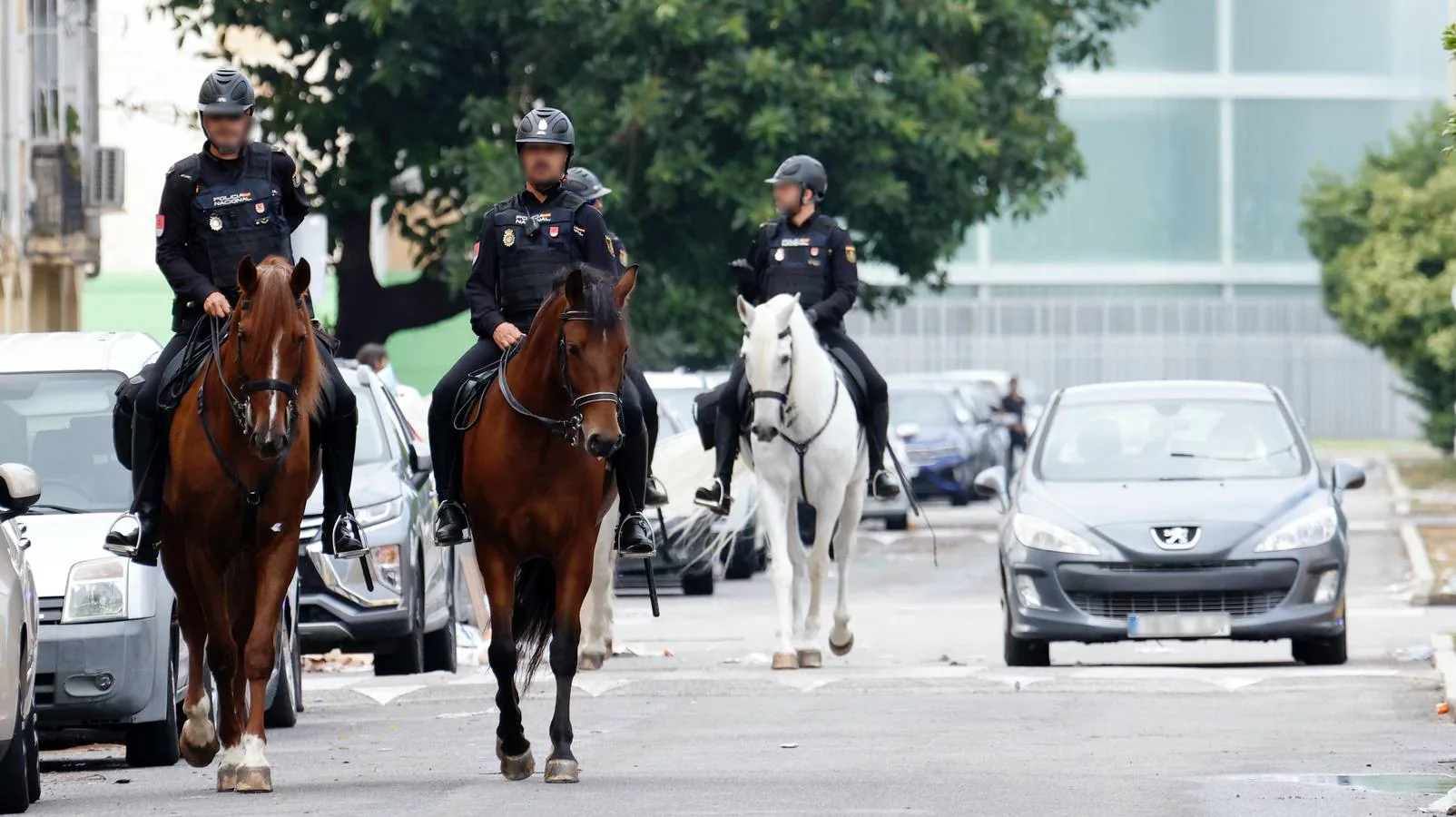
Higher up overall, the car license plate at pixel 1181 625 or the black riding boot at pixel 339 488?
the black riding boot at pixel 339 488

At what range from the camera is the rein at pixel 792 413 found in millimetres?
17422

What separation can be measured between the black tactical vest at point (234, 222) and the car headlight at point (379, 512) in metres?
5.19

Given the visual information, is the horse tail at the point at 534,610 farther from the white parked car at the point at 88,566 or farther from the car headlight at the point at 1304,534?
the car headlight at the point at 1304,534

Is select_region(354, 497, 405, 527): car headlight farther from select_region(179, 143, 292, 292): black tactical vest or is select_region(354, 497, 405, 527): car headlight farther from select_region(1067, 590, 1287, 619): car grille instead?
select_region(179, 143, 292, 292): black tactical vest

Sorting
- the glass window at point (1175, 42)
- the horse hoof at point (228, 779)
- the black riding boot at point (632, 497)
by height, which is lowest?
the horse hoof at point (228, 779)

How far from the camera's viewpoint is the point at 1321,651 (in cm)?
1739

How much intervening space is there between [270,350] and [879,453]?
8269 millimetres

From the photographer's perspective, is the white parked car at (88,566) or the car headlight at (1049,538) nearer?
the white parked car at (88,566)

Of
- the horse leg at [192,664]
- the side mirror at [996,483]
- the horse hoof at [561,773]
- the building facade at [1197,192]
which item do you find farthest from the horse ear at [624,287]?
the building facade at [1197,192]

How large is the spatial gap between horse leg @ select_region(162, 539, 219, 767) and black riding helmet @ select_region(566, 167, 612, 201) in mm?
2904

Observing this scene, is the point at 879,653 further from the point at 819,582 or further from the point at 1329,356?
the point at 1329,356

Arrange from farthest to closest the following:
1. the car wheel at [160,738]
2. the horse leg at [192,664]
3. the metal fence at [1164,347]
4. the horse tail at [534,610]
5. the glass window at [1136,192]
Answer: the glass window at [1136,192] < the metal fence at [1164,347] < the car wheel at [160,738] < the horse tail at [534,610] < the horse leg at [192,664]

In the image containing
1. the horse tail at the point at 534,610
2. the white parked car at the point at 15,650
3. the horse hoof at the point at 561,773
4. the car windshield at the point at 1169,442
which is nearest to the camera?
the white parked car at the point at 15,650

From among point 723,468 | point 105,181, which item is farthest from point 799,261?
point 105,181
